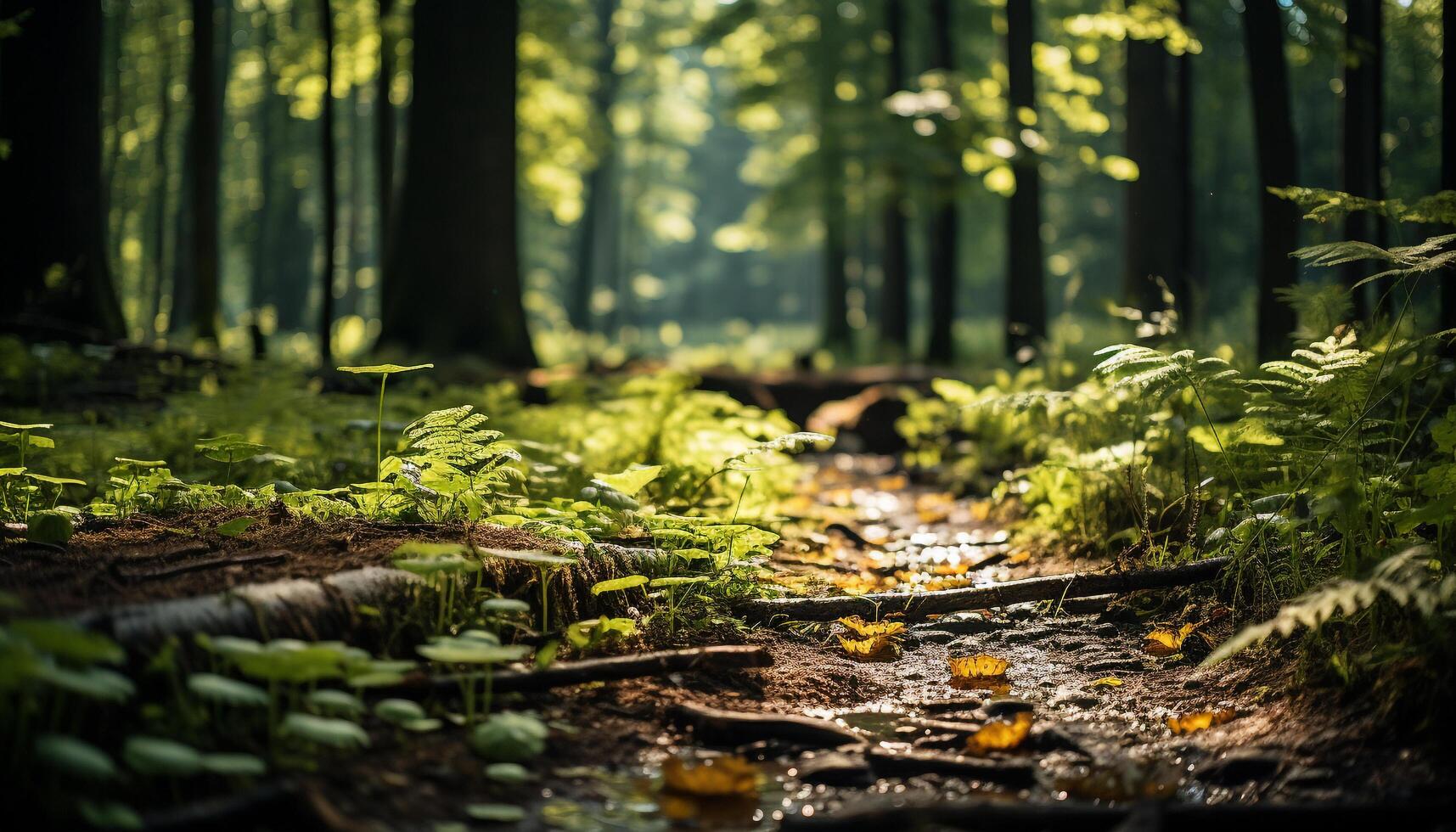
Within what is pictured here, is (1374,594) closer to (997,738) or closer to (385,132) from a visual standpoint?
(997,738)

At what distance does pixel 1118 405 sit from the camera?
6.64 metres

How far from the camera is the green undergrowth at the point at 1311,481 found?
3135 mm

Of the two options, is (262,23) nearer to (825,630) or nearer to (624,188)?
(624,188)

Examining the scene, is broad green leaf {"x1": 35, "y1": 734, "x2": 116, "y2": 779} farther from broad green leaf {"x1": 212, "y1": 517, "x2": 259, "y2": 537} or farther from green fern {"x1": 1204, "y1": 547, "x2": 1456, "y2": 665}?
green fern {"x1": 1204, "y1": 547, "x2": 1456, "y2": 665}

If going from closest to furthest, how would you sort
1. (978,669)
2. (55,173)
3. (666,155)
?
(978,669)
(55,173)
(666,155)

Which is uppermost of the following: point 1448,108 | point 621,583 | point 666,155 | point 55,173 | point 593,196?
point 666,155

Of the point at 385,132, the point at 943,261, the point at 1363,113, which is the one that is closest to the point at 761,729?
the point at 1363,113

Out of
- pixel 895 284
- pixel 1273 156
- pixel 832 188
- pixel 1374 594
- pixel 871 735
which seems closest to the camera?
pixel 1374 594

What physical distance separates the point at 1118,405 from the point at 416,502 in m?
4.38

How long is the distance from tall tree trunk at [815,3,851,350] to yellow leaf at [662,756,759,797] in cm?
1390

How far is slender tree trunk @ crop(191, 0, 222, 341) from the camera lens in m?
12.0

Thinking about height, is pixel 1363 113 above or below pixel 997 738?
above

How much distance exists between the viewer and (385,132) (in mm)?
14086

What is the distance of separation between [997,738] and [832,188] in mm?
15882
